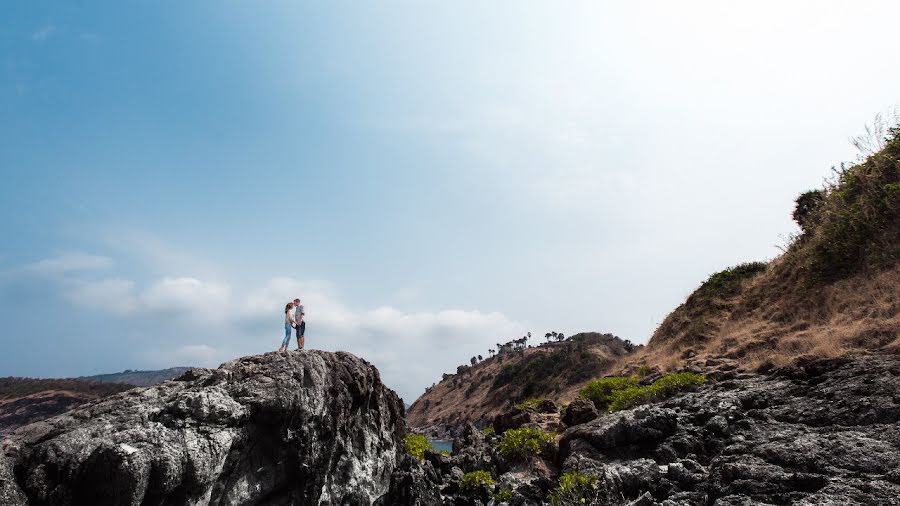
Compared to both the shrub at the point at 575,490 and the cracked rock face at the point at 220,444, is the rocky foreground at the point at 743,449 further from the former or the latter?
the cracked rock face at the point at 220,444

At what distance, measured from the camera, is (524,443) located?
20.6 m

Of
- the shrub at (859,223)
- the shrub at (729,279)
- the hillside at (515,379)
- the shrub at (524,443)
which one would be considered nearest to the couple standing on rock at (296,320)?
the shrub at (524,443)

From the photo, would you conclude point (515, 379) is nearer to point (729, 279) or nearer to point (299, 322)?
point (729, 279)

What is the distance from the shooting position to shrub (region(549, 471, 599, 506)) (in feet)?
46.8

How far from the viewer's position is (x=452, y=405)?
121812 millimetres

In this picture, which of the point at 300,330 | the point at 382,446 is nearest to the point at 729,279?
the point at 382,446

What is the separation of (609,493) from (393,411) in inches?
341

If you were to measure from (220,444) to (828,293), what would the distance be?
27.1 meters

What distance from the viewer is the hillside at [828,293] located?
17.8 m

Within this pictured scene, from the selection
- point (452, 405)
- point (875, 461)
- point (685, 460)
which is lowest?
point (452, 405)

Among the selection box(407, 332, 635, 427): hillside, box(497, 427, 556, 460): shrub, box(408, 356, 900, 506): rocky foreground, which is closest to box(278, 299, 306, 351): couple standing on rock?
box(408, 356, 900, 506): rocky foreground

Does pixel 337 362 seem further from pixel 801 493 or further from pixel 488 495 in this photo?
pixel 801 493

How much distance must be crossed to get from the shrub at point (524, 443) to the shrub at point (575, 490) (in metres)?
4.93

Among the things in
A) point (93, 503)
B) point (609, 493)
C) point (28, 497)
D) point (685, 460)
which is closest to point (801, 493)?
point (685, 460)
